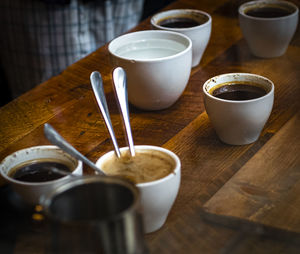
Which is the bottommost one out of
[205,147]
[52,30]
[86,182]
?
[52,30]

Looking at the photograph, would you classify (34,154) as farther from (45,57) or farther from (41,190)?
(45,57)

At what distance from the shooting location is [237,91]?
3.30 feet

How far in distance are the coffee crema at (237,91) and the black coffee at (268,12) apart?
1.21 feet

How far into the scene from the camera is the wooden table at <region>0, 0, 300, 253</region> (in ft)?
2.33

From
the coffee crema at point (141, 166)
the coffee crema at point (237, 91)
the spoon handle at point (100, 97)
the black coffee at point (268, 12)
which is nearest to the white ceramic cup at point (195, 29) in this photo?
the black coffee at point (268, 12)

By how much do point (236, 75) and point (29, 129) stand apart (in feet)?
1.45

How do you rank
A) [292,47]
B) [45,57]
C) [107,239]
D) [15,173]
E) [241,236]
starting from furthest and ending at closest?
[45,57] < [292,47] < [15,173] < [241,236] < [107,239]

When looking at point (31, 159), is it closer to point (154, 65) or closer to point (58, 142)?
point (58, 142)

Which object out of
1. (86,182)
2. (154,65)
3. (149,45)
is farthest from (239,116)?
(86,182)

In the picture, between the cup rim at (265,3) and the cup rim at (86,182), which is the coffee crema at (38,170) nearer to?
the cup rim at (86,182)

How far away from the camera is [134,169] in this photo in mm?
780

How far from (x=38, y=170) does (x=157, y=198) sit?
0.71 ft

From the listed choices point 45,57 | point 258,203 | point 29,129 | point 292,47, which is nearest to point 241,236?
point 258,203

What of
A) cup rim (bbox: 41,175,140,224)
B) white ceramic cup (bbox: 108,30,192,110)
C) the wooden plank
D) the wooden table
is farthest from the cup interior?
cup rim (bbox: 41,175,140,224)
